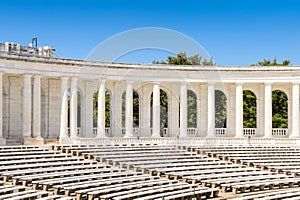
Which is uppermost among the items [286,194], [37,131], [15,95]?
[15,95]

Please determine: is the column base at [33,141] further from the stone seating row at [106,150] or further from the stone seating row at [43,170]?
the stone seating row at [43,170]

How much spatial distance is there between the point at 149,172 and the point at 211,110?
70.7 feet

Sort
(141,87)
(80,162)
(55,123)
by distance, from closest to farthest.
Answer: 1. (80,162)
2. (55,123)
3. (141,87)

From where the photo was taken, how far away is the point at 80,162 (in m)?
50.0

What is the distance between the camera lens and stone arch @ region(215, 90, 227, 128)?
74.4 m

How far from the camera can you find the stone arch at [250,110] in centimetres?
9362

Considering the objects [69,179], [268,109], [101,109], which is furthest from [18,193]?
[268,109]

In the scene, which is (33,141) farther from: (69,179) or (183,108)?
(183,108)

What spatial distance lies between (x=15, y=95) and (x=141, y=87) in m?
16.5

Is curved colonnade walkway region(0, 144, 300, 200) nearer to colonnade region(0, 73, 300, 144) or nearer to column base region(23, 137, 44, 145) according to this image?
column base region(23, 137, 44, 145)

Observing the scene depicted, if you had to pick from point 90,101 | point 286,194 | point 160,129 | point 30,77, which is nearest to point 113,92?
point 90,101

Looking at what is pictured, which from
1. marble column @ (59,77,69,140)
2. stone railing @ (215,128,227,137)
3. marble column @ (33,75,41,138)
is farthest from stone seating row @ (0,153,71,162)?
stone railing @ (215,128,227,137)

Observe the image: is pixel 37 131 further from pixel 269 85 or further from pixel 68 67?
pixel 269 85

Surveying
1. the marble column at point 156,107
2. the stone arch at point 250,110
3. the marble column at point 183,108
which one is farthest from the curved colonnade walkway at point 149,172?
the stone arch at point 250,110
